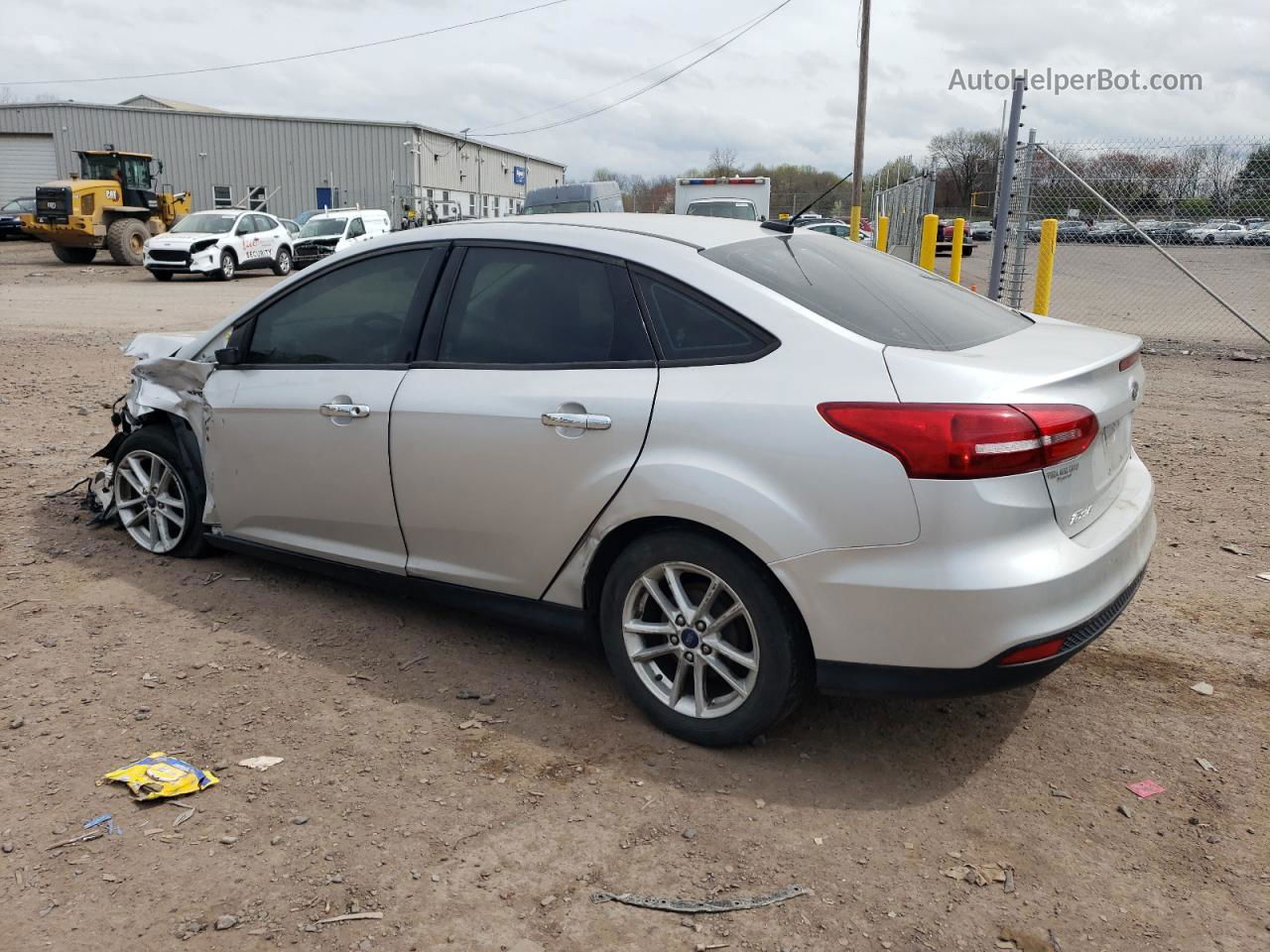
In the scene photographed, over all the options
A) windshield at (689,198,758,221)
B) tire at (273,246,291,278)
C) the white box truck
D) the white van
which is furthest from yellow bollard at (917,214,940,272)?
the white van

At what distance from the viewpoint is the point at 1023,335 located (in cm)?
354

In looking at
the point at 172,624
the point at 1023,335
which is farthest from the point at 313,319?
the point at 1023,335

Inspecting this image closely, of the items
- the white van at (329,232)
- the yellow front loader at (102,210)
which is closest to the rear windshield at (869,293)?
the white van at (329,232)

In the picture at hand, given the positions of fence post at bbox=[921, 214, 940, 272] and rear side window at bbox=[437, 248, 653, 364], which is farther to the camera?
fence post at bbox=[921, 214, 940, 272]

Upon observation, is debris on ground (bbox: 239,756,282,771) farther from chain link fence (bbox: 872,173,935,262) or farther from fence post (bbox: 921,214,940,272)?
chain link fence (bbox: 872,173,935,262)

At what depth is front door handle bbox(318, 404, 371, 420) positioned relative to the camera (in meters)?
3.93

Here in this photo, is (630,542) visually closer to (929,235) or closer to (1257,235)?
(929,235)

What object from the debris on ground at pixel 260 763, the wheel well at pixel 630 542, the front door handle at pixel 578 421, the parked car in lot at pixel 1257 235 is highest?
the parked car in lot at pixel 1257 235

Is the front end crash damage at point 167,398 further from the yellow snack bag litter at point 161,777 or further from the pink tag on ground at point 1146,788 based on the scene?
the pink tag on ground at point 1146,788

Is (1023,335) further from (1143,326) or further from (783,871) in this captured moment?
(1143,326)

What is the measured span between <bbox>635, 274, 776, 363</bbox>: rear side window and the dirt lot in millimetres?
1259

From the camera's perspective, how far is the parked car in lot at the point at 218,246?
79.8 ft

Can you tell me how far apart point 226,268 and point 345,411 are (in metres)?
23.5

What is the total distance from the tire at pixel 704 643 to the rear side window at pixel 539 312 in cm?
67
